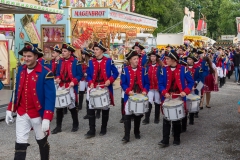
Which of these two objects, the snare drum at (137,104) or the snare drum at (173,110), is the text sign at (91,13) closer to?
the snare drum at (137,104)

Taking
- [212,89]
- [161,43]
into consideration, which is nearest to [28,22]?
[212,89]

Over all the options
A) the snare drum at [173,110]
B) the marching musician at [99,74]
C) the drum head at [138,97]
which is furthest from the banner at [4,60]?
the snare drum at [173,110]

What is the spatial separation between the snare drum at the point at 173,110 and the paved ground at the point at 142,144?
A: 23.0 inches

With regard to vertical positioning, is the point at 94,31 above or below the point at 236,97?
above

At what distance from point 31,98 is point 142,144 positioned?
2744mm

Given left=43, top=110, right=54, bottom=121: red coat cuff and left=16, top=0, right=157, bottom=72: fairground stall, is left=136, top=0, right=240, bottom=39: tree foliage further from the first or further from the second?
left=43, top=110, right=54, bottom=121: red coat cuff

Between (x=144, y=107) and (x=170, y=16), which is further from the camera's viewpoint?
(x=170, y=16)

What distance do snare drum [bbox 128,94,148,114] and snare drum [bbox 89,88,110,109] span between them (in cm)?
52

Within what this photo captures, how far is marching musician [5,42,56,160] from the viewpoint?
4.89 m

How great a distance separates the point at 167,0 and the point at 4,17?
1153 inches

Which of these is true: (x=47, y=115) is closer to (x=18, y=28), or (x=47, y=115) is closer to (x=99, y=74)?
(x=99, y=74)

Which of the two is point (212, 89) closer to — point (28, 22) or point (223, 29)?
point (28, 22)

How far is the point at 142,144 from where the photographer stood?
7023 mm

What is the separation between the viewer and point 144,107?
6.97 meters
